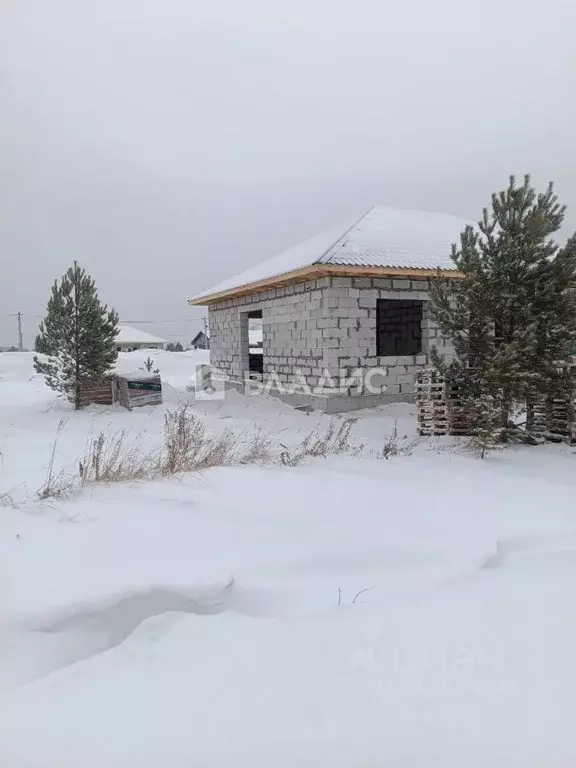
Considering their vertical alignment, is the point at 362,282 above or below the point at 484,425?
above

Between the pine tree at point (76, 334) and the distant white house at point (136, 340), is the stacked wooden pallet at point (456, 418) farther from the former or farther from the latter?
the distant white house at point (136, 340)

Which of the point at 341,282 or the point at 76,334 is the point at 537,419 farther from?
the point at 76,334

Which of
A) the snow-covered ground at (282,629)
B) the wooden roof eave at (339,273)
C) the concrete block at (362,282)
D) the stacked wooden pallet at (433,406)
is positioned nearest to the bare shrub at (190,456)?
the snow-covered ground at (282,629)

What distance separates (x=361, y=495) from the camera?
4.11 m

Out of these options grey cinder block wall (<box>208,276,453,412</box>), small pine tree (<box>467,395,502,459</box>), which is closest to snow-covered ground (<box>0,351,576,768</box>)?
small pine tree (<box>467,395,502,459</box>)

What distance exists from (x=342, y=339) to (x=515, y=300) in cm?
411

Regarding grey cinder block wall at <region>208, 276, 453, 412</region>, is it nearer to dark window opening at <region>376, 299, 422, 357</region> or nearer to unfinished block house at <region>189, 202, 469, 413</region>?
unfinished block house at <region>189, 202, 469, 413</region>

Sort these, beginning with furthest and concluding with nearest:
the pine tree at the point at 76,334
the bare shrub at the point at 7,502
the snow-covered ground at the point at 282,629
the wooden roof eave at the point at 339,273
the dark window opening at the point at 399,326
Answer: the dark window opening at the point at 399,326 → the pine tree at the point at 76,334 → the wooden roof eave at the point at 339,273 → the bare shrub at the point at 7,502 → the snow-covered ground at the point at 282,629

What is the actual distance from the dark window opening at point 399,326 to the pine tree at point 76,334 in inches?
301

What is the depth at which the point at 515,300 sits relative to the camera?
677 cm

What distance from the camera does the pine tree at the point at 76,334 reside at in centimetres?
1307

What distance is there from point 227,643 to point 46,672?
2.31ft

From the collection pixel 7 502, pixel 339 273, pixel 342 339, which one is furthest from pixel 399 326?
pixel 7 502

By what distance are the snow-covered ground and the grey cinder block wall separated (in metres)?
6.39
